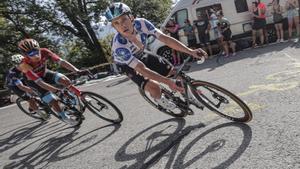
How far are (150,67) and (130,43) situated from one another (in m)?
0.51

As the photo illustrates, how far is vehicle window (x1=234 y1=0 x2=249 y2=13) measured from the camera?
15273mm

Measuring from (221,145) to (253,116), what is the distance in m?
1.11

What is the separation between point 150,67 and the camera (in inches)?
226

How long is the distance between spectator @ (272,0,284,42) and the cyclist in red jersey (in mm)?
9849

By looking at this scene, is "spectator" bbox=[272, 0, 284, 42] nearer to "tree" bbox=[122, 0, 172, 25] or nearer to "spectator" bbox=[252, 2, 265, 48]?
"spectator" bbox=[252, 2, 265, 48]

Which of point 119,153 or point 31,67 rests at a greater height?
point 31,67

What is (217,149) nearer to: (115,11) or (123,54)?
(123,54)

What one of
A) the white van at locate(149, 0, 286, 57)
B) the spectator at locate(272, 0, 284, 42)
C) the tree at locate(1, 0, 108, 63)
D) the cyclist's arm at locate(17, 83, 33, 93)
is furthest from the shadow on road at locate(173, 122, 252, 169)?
the tree at locate(1, 0, 108, 63)

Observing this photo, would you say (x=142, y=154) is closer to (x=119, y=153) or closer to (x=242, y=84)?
(x=119, y=153)

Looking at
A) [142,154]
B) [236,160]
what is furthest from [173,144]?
[236,160]

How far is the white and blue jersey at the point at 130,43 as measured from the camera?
532cm

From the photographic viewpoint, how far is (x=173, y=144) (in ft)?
17.4

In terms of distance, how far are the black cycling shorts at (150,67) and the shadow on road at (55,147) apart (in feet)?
4.77

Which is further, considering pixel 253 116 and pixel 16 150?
pixel 16 150
